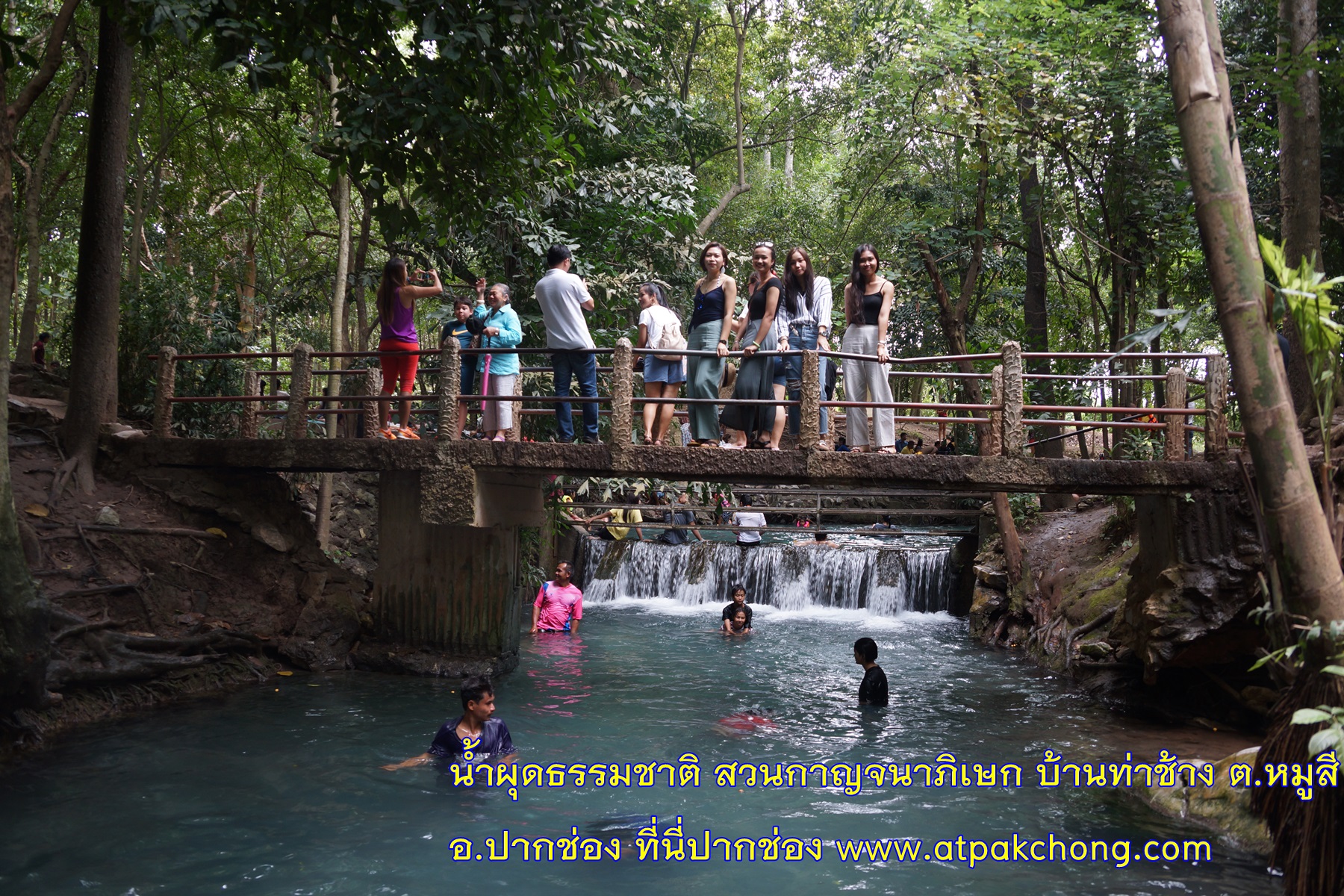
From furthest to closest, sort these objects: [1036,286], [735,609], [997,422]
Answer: [1036,286] < [735,609] < [997,422]

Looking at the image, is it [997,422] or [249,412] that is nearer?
[997,422]

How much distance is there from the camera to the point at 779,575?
20.2 m

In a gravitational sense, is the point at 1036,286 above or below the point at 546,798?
above

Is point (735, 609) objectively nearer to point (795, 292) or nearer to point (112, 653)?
point (795, 292)

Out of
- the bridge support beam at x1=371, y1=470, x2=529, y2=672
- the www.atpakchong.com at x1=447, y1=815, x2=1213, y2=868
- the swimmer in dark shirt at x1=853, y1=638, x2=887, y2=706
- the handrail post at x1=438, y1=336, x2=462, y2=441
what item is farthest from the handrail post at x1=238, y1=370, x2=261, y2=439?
the swimmer in dark shirt at x1=853, y1=638, x2=887, y2=706

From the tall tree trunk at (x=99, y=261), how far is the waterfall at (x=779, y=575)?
10412 mm

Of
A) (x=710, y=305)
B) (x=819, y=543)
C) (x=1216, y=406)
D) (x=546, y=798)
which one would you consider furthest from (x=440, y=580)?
(x=819, y=543)

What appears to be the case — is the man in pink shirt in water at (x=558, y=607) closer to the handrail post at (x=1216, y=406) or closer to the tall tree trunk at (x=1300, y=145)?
the handrail post at (x=1216, y=406)

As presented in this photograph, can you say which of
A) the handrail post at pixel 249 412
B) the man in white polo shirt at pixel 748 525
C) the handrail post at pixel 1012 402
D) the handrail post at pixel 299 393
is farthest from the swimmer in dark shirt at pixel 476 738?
the man in white polo shirt at pixel 748 525

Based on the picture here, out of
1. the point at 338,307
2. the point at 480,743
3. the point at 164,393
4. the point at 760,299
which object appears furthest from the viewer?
the point at 338,307

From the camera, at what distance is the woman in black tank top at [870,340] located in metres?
10.0

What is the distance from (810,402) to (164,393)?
7.84 meters

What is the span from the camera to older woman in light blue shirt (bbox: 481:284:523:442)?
1110 cm

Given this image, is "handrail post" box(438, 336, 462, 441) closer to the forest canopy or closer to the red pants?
the red pants
